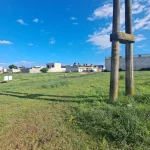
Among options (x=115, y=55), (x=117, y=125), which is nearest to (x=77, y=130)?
(x=117, y=125)

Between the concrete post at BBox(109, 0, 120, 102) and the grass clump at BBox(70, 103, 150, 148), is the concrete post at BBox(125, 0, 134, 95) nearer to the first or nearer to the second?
the concrete post at BBox(109, 0, 120, 102)

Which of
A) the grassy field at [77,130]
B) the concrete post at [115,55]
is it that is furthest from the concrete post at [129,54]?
the grassy field at [77,130]

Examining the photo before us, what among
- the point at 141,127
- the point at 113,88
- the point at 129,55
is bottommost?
the point at 141,127

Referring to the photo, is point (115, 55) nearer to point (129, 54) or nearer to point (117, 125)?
point (129, 54)

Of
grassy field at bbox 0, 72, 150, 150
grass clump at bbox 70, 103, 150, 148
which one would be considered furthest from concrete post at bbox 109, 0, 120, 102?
grass clump at bbox 70, 103, 150, 148

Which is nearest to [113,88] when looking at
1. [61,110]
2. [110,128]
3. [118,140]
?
[61,110]

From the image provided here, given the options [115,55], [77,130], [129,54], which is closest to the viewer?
[77,130]

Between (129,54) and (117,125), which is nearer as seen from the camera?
(117,125)

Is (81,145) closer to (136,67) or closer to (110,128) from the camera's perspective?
(110,128)

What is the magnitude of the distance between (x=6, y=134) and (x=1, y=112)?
6.86ft

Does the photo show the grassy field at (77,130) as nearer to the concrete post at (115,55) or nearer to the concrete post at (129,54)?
the concrete post at (115,55)

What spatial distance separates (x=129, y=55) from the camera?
289 inches

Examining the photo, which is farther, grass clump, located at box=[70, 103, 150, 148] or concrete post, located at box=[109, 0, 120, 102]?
concrete post, located at box=[109, 0, 120, 102]

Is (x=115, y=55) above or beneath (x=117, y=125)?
above
